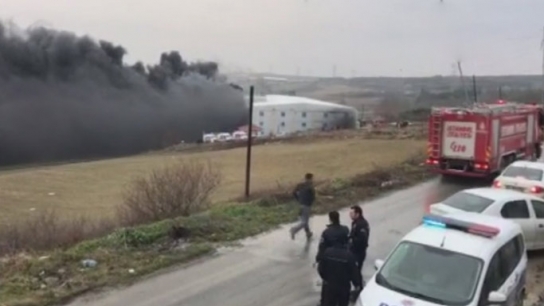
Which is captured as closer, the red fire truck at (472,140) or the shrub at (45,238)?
the shrub at (45,238)

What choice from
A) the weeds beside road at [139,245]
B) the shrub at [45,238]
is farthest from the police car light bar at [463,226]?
the shrub at [45,238]

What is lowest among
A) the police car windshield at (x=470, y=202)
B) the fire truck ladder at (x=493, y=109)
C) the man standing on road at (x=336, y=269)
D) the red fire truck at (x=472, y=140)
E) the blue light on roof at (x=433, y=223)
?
the man standing on road at (x=336, y=269)

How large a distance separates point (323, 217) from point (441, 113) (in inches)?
354

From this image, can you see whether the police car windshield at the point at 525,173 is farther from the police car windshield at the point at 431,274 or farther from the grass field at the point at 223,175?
the police car windshield at the point at 431,274

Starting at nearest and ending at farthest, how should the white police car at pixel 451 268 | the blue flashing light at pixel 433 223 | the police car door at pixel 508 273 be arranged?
the white police car at pixel 451 268
the police car door at pixel 508 273
the blue flashing light at pixel 433 223

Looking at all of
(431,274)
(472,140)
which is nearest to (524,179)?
(472,140)

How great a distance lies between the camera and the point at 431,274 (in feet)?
24.5

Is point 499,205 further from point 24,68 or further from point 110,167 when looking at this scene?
point 24,68

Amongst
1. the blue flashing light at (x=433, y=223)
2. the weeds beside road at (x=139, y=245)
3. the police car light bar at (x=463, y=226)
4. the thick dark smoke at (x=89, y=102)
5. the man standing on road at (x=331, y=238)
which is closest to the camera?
the police car light bar at (x=463, y=226)

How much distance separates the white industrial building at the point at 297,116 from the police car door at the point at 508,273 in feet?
318

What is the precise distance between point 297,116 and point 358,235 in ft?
347

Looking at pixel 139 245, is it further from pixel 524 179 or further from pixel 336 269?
pixel 524 179

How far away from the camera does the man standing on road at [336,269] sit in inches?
320

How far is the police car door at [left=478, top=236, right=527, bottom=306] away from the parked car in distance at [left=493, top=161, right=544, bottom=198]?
8.79m
